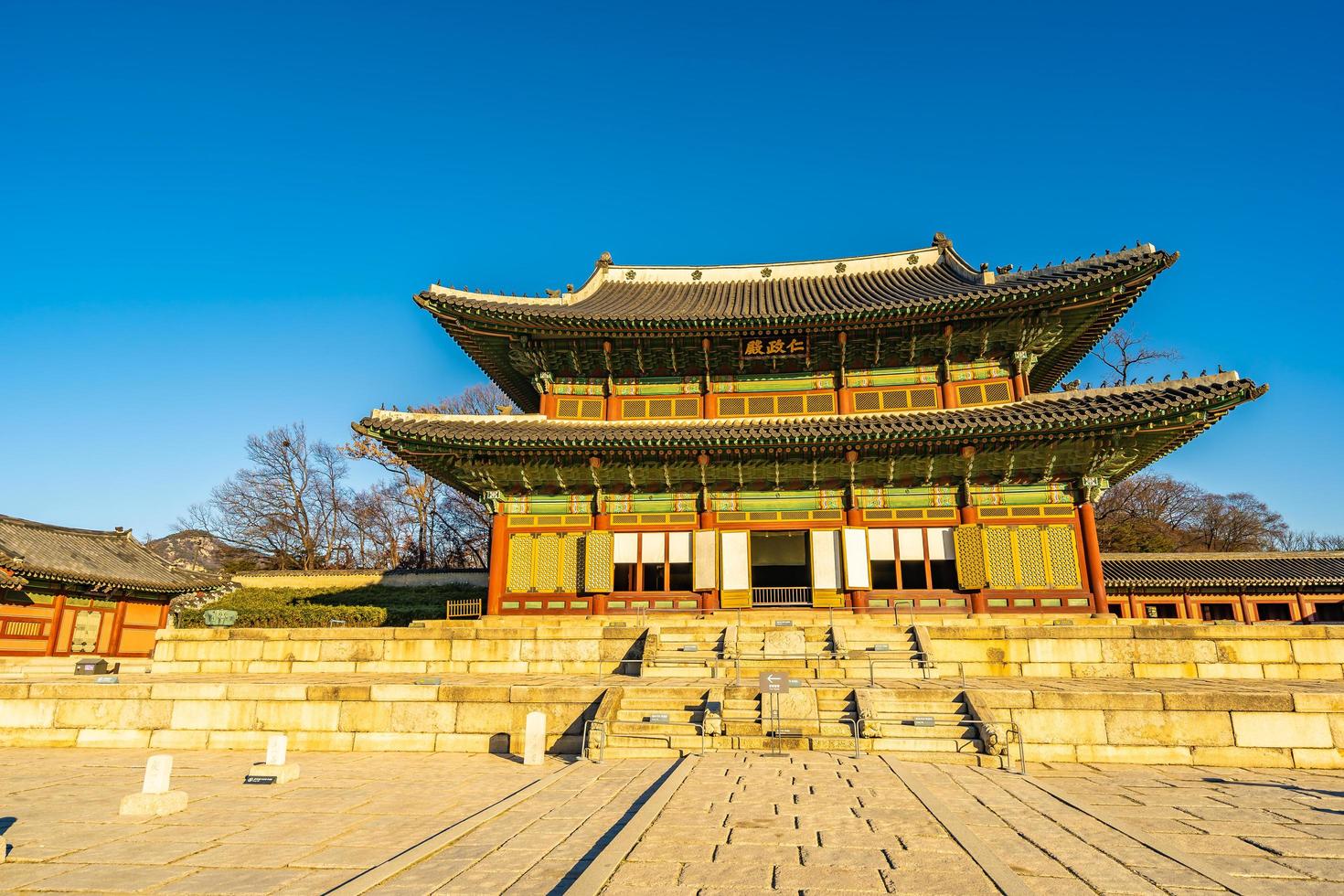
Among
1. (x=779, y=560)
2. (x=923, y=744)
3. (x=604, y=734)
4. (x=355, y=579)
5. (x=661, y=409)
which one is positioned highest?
(x=661, y=409)

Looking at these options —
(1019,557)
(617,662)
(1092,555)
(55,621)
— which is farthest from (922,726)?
(55,621)

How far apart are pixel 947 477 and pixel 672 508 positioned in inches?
324

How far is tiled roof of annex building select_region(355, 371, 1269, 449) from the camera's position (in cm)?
1817

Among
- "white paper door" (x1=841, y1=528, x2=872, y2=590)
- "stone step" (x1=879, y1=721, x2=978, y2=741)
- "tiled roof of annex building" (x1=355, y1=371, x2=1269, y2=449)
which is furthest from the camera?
"white paper door" (x1=841, y1=528, x2=872, y2=590)

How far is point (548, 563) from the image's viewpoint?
69.9ft

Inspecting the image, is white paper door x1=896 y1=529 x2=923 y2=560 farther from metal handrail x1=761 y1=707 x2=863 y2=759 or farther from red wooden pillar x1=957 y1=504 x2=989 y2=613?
A: metal handrail x1=761 y1=707 x2=863 y2=759

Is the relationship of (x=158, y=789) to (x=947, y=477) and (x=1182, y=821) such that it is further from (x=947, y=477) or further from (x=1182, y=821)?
(x=947, y=477)

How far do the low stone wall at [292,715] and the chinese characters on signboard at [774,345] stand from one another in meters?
13.4

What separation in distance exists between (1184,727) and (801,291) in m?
19.8

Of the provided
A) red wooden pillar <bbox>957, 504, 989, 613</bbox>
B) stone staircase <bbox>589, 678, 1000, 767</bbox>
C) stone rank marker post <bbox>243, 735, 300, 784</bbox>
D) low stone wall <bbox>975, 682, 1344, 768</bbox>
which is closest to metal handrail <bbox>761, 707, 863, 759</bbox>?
stone staircase <bbox>589, 678, 1000, 767</bbox>

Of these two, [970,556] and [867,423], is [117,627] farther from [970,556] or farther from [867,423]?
[970,556]

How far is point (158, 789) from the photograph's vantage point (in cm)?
782

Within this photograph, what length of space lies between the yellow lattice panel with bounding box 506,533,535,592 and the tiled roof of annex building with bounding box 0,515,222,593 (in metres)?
18.2

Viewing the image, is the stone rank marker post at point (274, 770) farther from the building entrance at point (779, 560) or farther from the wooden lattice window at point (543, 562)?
the building entrance at point (779, 560)
